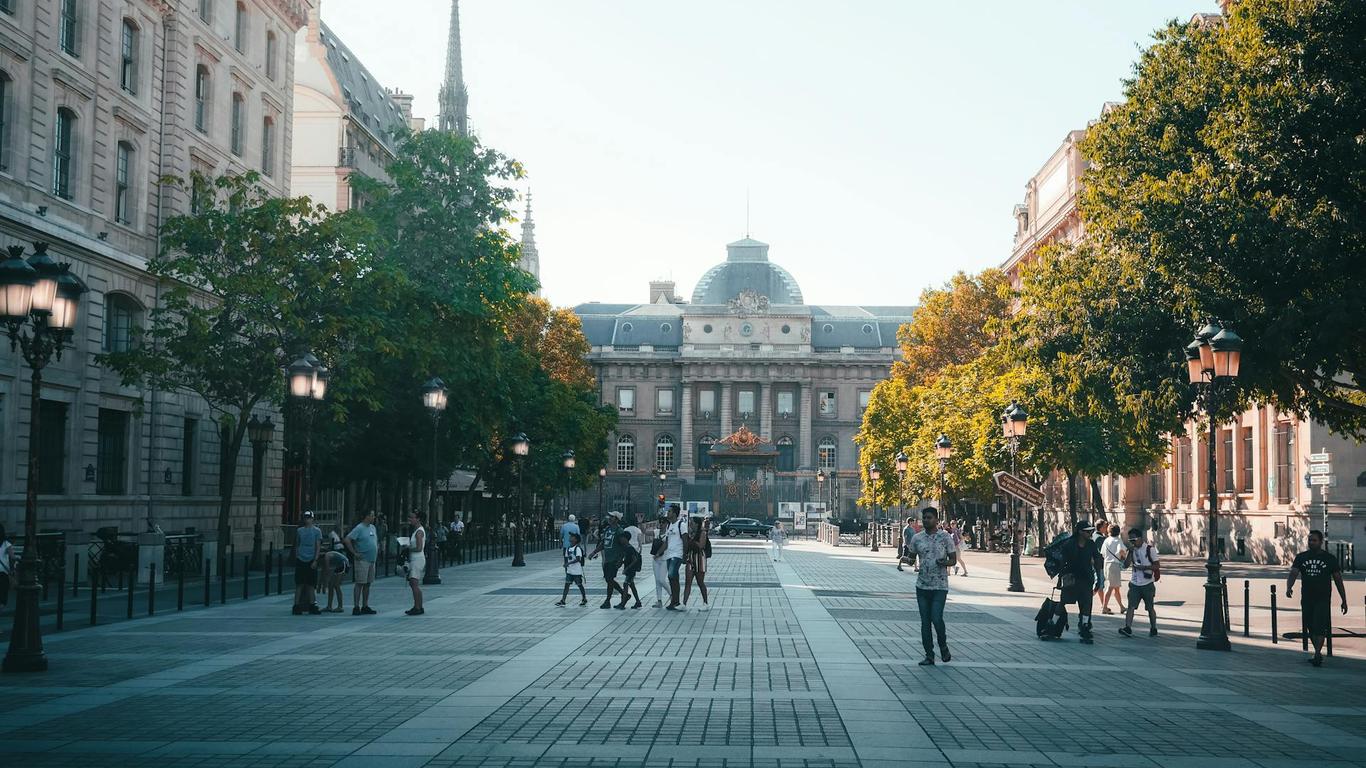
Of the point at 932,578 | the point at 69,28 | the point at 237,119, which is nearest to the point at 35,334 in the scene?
the point at 932,578

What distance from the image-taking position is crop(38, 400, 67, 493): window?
105 feet

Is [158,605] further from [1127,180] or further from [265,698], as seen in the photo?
[1127,180]

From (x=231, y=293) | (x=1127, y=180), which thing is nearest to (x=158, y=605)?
(x=231, y=293)

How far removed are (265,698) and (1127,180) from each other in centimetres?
2230

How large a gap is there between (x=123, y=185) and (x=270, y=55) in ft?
39.3

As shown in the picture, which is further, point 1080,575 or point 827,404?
point 827,404

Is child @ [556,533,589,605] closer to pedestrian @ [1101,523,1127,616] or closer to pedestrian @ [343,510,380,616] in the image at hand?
pedestrian @ [343,510,380,616]

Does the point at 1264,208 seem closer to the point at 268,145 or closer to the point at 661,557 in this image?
the point at 661,557

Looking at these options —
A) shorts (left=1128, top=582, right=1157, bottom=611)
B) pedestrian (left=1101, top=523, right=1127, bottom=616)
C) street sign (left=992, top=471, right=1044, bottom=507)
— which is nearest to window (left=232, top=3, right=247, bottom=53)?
street sign (left=992, top=471, right=1044, bottom=507)

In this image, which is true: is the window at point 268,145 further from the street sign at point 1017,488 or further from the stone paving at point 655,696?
the stone paving at point 655,696

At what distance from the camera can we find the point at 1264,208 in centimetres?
2467

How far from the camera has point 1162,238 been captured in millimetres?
25734

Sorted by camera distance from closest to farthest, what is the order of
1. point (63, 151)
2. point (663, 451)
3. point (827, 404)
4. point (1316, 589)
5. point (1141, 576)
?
point (1316, 589)
point (1141, 576)
point (63, 151)
point (827, 404)
point (663, 451)

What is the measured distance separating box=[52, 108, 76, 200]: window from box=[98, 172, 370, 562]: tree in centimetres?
240
